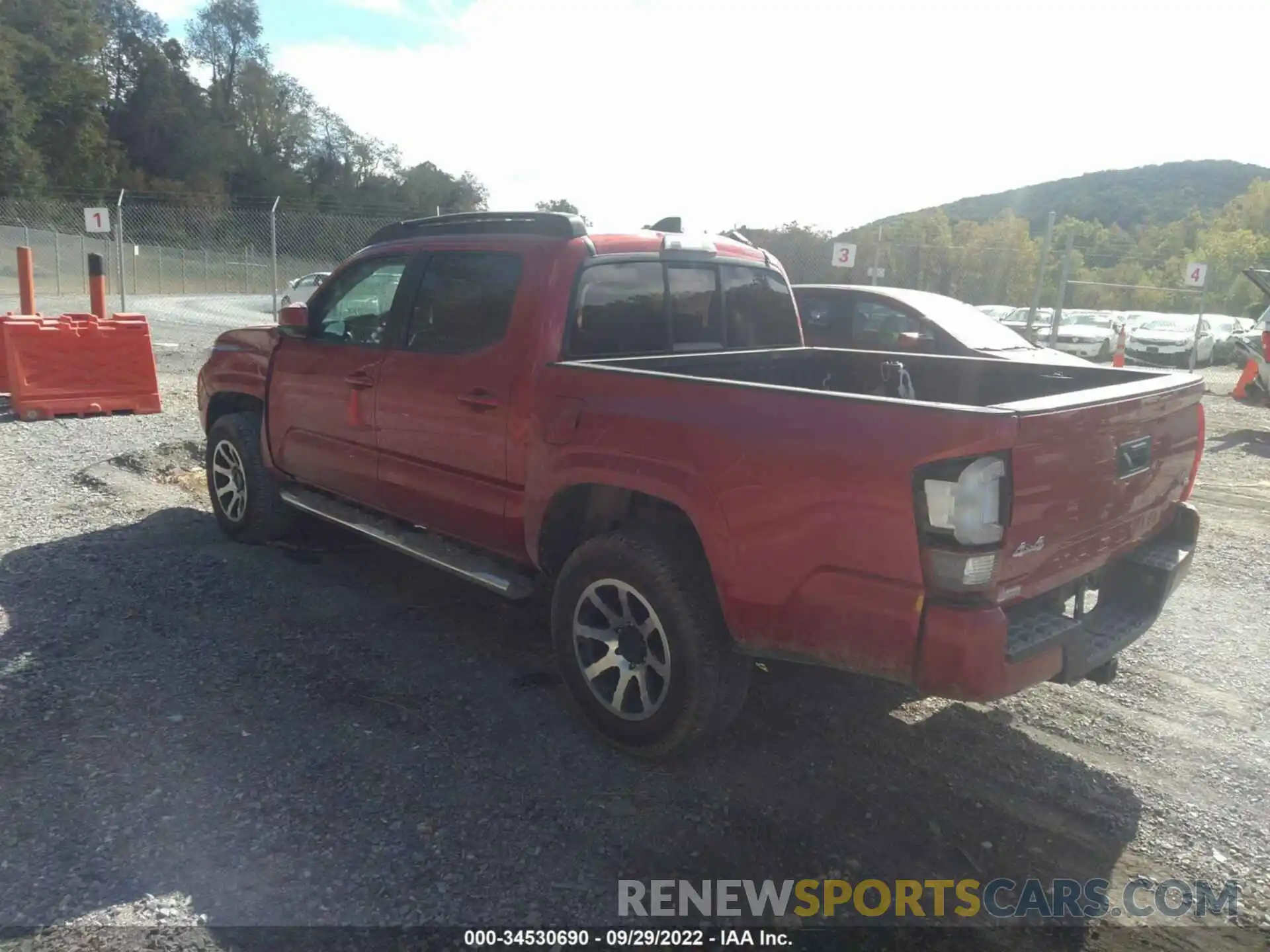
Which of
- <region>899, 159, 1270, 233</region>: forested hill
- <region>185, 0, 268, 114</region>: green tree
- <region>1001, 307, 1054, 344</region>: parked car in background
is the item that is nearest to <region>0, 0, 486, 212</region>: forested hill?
<region>185, 0, 268, 114</region>: green tree

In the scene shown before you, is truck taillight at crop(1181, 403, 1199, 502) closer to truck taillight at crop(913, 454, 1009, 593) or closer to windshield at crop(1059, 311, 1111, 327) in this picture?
truck taillight at crop(913, 454, 1009, 593)

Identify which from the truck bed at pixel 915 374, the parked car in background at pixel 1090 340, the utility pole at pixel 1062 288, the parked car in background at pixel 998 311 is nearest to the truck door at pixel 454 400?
the truck bed at pixel 915 374

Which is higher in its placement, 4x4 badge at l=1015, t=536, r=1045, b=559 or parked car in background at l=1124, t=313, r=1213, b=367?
parked car in background at l=1124, t=313, r=1213, b=367

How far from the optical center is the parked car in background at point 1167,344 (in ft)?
73.1

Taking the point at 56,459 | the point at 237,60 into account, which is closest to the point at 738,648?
the point at 56,459

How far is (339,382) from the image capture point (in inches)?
203

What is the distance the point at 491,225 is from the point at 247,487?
2500 mm

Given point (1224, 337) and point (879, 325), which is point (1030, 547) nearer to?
point (879, 325)

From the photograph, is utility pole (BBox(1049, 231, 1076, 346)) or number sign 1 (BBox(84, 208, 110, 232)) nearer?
utility pole (BBox(1049, 231, 1076, 346))

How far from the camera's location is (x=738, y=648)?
3.32 m

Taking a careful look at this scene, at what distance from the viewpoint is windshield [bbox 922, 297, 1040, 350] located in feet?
28.9

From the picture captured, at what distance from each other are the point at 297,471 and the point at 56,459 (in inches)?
143

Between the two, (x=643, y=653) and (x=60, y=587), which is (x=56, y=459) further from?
(x=643, y=653)

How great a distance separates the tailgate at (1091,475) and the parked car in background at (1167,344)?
2077 cm
